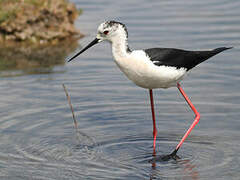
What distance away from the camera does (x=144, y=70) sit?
5598mm

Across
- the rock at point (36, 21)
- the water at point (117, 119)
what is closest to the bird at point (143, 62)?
the water at point (117, 119)

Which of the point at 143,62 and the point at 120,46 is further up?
the point at 120,46

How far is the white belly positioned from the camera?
220 inches

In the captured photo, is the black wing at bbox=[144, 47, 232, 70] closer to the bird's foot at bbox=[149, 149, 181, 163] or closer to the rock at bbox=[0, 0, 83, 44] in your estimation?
the bird's foot at bbox=[149, 149, 181, 163]

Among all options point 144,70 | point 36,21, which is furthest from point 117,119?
point 36,21

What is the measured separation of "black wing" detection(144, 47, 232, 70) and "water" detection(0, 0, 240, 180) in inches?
29.8

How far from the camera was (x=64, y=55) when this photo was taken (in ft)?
31.6

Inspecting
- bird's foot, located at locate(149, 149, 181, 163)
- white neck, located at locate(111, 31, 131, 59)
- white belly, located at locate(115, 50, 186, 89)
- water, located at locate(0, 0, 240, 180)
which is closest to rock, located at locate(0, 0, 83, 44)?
water, located at locate(0, 0, 240, 180)

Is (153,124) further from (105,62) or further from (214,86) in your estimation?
(105,62)

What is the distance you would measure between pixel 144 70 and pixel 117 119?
50.2 inches

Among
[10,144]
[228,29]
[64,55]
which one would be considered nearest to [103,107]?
[10,144]

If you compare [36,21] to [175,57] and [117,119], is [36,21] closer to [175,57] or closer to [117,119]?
[117,119]

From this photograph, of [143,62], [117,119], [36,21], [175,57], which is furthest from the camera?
[36,21]

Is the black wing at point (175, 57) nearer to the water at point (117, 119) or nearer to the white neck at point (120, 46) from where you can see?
the white neck at point (120, 46)
